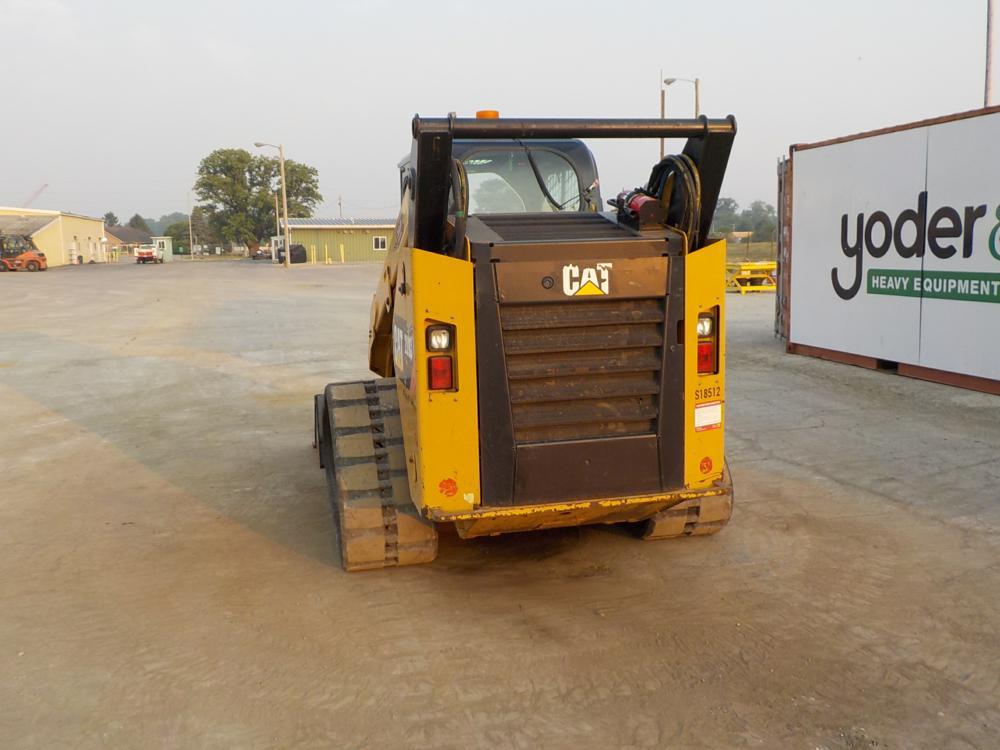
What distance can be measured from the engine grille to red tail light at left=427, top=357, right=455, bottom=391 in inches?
11.2

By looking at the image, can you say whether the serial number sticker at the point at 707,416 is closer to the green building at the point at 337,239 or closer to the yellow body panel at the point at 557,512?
the yellow body panel at the point at 557,512

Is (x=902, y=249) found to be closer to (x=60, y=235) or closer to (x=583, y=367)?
(x=583, y=367)

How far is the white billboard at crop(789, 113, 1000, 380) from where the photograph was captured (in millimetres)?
9906

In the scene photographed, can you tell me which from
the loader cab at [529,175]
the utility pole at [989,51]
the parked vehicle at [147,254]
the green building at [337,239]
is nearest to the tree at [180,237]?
the parked vehicle at [147,254]

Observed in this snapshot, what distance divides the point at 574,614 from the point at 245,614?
169 cm

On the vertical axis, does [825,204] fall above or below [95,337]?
above

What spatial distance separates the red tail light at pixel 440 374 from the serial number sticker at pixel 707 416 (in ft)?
4.30

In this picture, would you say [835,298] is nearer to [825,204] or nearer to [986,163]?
[825,204]

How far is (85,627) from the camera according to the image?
4324 mm

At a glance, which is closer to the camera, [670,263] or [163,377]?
[670,263]

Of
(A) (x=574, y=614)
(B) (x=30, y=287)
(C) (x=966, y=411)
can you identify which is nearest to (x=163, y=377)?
(A) (x=574, y=614)

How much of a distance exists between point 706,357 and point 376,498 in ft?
6.47

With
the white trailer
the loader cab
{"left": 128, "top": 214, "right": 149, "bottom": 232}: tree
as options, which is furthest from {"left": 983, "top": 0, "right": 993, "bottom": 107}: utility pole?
{"left": 128, "top": 214, "right": 149, "bottom": 232}: tree

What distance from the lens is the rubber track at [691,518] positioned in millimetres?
5242
